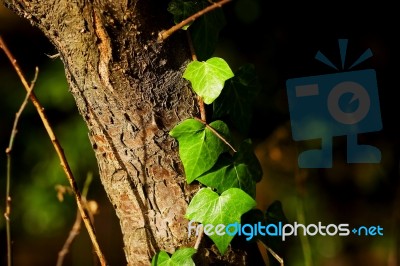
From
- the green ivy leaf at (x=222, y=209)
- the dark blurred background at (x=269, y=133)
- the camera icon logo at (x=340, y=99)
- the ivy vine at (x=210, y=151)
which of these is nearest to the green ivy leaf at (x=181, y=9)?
the ivy vine at (x=210, y=151)

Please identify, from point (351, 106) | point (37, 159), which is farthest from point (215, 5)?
point (37, 159)

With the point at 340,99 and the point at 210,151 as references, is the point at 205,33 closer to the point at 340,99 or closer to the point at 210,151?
the point at 210,151

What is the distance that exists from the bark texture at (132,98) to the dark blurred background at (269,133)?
0.87 metres

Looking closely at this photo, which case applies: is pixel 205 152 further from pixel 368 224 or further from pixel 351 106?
pixel 368 224

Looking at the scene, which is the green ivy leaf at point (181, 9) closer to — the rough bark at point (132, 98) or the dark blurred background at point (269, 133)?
the rough bark at point (132, 98)

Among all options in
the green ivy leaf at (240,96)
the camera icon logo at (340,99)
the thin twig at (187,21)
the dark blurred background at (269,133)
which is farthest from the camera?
the dark blurred background at (269,133)

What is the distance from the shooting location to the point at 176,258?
881 mm

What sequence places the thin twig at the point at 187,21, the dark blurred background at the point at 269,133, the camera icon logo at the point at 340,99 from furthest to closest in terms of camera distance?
1. the dark blurred background at the point at 269,133
2. the camera icon logo at the point at 340,99
3. the thin twig at the point at 187,21

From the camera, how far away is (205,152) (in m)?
0.87

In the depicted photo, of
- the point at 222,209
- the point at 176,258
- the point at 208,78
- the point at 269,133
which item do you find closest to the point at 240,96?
the point at 208,78

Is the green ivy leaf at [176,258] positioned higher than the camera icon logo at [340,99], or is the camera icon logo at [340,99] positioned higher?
→ the camera icon logo at [340,99]

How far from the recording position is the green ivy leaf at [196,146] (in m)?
0.86

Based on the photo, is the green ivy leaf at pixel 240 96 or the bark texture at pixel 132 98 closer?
the bark texture at pixel 132 98

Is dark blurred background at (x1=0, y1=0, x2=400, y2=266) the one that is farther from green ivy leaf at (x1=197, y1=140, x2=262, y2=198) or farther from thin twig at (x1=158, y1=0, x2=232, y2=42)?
thin twig at (x1=158, y1=0, x2=232, y2=42)
